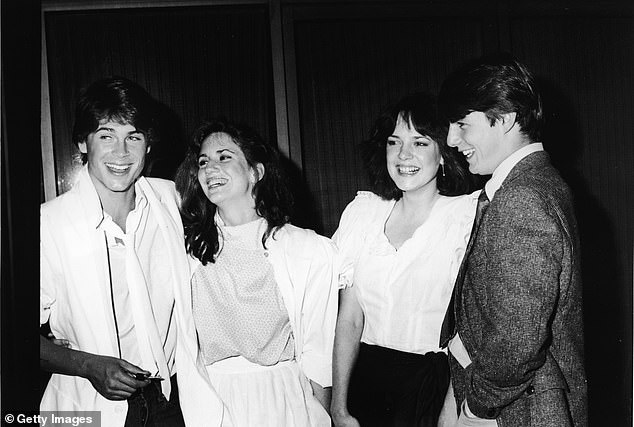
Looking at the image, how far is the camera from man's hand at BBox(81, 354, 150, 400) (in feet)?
3.95

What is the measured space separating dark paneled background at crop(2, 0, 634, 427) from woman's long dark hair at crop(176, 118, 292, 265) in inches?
1.2

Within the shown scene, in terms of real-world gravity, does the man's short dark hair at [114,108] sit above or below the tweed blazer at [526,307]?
above

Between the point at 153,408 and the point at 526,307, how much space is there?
77 cm

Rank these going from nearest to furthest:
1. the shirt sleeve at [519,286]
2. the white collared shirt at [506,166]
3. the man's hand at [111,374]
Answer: the shirt sleeve at [519,286] < the white collared shirt at [506,166] < the man's hand at [111,374]

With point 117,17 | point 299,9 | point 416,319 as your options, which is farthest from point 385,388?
point 117,17

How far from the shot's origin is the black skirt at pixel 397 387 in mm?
1219

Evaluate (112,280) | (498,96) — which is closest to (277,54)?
(498,96)

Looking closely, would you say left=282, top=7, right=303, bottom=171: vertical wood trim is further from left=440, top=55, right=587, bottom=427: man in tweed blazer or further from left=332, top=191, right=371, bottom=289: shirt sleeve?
left=440, top=55, right=587, bottom=427: man in tweed blazer

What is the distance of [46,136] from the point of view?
124cm

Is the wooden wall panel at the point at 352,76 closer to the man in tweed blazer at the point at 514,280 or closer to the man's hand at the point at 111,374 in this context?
the man in tweed blazer at the point at 514,280

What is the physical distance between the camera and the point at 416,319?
47.9 inches

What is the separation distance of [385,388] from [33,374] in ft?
2.36

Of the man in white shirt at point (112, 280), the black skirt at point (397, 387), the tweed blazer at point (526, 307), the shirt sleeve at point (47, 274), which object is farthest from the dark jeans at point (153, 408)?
the tweed blazer at point (526, 307)

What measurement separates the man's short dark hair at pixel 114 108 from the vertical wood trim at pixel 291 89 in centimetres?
28
